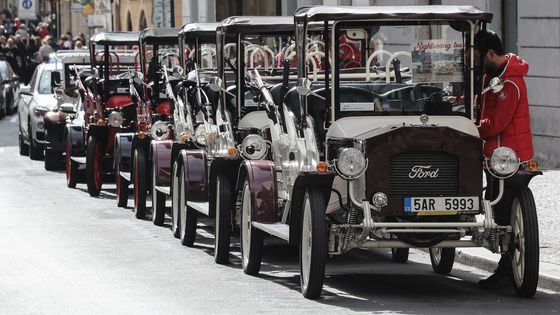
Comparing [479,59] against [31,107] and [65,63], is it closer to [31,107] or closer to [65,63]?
[65,63]

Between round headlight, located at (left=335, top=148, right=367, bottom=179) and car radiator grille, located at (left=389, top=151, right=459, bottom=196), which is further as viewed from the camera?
car radiator grille, located at (left=389, top=151, right=459, bottom=196)

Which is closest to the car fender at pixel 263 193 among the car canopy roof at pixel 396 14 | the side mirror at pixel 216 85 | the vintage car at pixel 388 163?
the vintage car at pixel 388 163

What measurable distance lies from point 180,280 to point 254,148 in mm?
1385

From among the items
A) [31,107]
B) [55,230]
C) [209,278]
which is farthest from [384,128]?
[31,107]

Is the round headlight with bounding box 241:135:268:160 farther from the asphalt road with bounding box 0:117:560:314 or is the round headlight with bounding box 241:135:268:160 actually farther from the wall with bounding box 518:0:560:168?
the wall with bounding box 518:0:560:168

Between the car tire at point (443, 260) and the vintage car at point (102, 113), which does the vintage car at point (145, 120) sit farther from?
the car tire at point (443, 260)

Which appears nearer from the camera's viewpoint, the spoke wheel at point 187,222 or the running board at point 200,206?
the running board at point 200,206

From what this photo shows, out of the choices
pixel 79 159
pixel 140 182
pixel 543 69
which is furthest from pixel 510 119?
pixel 543 69

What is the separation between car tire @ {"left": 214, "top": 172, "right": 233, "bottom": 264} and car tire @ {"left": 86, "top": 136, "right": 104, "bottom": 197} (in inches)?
297

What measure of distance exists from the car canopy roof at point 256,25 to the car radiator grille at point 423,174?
407 cm

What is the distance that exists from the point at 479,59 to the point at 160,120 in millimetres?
7046

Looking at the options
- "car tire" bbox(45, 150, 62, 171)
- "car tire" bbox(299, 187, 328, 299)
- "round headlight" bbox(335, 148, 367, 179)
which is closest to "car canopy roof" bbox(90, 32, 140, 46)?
"car tire" bbox(45, 150, 62, 171)

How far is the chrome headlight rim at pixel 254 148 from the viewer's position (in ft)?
46.2

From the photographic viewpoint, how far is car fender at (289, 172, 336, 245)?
11977 mm
